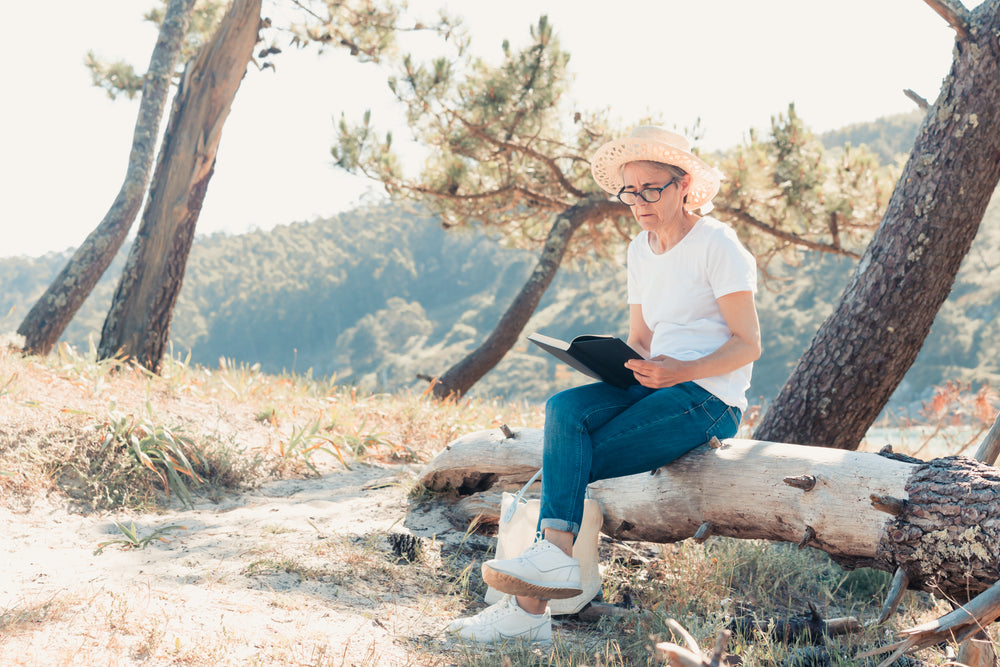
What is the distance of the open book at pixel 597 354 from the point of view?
240 centimetres

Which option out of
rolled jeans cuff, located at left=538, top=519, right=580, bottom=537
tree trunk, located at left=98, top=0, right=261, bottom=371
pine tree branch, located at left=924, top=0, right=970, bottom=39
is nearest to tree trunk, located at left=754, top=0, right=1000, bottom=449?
pine tree branch, located at left=924, top=0, right=970, bottom=39

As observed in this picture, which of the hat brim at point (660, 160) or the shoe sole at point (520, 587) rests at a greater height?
the hat brim at point (660, 160)

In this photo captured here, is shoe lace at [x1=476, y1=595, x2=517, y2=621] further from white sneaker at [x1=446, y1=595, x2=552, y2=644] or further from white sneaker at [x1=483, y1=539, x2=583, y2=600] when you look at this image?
white sneaker at [x1=483, y1=539, x2=583, y2=600]

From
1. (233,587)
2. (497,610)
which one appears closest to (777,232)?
(497,610)

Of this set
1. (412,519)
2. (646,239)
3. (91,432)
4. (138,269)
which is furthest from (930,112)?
(138,269)

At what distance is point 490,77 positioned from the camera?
7.57 metres

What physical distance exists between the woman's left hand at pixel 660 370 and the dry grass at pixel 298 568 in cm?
84

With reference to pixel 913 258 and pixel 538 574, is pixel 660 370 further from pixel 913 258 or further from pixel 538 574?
pixel 913 258

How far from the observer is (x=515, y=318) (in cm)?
782

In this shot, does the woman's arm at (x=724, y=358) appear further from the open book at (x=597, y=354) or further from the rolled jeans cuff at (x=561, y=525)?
the rolled jeans cuff at (x=561, y=525)

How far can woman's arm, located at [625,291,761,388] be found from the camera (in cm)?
239

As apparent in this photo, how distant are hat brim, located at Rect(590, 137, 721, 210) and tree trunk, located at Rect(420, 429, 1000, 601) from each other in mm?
957

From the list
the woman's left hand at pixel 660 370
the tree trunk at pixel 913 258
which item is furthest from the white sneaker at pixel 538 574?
the tree trunk at pixel 913 258

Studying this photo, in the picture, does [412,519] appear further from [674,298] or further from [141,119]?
[141,119]
